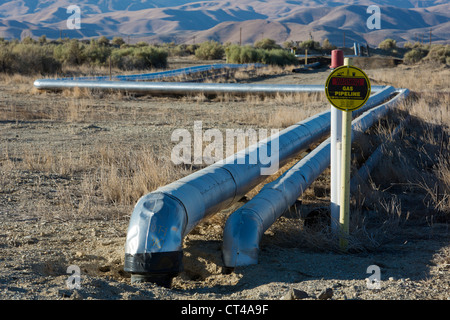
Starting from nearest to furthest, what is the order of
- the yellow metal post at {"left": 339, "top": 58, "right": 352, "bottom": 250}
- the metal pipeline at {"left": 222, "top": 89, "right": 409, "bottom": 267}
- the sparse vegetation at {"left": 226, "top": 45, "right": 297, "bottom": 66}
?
the metal pipeline at {"left": 222, "top": 89, "right": 409, "bottom": 267} < the yellow metal post at {"left": 339, "top": 58, "right": 352, "bottom": 250} < the sparse vegetation at {"left": 226, "top": 45, "right": 297, "bottom": 66}

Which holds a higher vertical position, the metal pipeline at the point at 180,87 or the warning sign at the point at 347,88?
the metal pipeline at the point at 180,87

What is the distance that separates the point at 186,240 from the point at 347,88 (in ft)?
7.06

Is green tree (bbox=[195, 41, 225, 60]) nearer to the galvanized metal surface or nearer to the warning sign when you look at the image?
the galvanized metal surface

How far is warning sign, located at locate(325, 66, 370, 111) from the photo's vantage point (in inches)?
194

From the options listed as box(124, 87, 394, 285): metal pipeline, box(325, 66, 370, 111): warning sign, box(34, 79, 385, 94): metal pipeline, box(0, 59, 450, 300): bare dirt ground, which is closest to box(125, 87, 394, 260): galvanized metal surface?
box(124, 87, 394, 285): metal pipeline

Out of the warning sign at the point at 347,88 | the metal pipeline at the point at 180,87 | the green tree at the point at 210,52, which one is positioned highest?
the green tree at the point at 210,52

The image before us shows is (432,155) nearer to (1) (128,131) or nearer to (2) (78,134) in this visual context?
(1) (128,131)

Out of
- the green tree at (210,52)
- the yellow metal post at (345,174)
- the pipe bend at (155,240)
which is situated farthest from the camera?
the green tree at (210,52)

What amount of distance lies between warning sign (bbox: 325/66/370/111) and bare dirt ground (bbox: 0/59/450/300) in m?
1.31

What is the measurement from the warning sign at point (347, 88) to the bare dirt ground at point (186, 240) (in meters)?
1.31

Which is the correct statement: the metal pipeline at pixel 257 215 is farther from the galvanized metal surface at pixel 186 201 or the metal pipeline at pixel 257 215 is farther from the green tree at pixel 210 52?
the green tree at pixel 210 52

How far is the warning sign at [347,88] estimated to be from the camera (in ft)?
16.2

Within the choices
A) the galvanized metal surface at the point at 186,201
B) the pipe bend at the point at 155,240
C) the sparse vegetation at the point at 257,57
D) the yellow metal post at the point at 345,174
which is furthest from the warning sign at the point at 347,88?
the sparse vegetation at the point at 257,57

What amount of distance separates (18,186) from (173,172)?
204 centimetres
